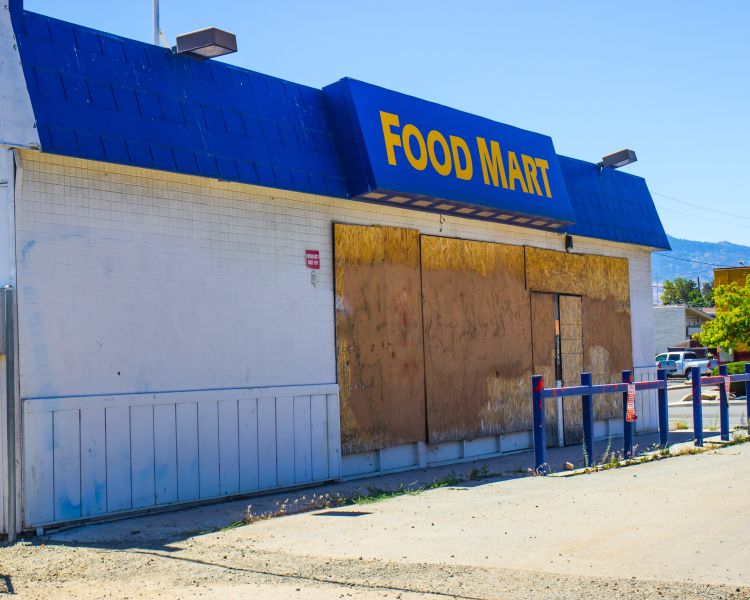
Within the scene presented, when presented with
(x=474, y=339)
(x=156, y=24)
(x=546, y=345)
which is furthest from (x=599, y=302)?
(x=156, y=24)

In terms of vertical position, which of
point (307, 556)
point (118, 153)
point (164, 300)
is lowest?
point (307, 556)

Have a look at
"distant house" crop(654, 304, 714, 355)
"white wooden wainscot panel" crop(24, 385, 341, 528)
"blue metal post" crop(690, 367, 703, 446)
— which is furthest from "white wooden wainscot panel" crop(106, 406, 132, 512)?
"distant house" crop(654, 304, 714, 355)

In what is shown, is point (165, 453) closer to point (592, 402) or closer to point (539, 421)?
point (539, 421)

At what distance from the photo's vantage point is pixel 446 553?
7746 mm

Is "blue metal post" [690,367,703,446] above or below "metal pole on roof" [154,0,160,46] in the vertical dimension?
below

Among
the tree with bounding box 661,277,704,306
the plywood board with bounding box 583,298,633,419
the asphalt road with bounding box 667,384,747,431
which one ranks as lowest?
the asphalt road with bounding box 667,384,747,431

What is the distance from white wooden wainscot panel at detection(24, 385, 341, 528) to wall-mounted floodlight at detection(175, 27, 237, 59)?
3.89 meters

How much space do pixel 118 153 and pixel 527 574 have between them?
5.93 m

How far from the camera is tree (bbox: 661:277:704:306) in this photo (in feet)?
387

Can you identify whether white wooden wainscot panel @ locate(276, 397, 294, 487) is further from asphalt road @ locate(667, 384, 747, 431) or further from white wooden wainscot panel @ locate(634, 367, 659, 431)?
white wooden wainscot panel @ locate(634, 367, 659, 431)

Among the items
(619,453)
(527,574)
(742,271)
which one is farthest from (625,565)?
(742,271)

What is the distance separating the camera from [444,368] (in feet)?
47.9

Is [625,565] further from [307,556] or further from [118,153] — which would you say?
[118,153]

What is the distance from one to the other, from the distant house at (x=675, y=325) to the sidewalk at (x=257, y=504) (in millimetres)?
57425
